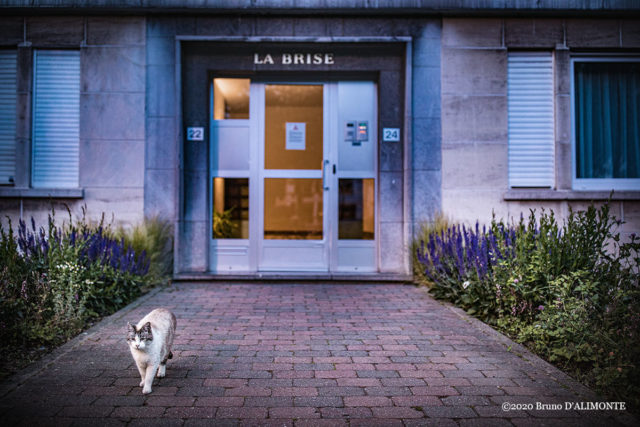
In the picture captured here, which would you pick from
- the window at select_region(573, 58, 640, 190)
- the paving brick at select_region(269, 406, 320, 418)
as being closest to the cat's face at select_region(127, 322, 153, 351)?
the paving brick at select_region(269, 406, 320, 418)

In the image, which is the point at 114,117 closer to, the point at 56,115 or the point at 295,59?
the point at 56,115

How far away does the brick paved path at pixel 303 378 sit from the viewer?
265cm

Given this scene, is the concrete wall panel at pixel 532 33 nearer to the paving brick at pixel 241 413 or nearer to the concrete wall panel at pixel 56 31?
the concrete wall panel at pixel 56 31

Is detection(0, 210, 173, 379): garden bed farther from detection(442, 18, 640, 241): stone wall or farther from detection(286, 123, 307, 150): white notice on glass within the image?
detection(442, 18, 640, 241): stone wall

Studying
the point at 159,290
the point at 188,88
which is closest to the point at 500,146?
the point at 188,88

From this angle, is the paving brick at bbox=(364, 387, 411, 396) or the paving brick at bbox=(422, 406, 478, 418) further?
the paving brick at bbox=(364, 387, 411, 396)

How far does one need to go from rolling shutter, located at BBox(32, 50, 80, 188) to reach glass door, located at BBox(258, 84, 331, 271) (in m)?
2.93

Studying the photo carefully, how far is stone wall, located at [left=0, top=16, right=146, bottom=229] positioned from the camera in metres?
7.14

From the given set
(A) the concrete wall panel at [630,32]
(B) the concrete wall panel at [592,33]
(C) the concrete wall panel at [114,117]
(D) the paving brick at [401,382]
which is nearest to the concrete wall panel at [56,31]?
(C) the concrete wall panel at [114,117]

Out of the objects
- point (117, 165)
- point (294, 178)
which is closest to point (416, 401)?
point (294, 178)

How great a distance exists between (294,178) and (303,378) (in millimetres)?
4614

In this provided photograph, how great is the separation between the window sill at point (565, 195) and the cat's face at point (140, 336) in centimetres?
588

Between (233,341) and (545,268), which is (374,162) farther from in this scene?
(233,341)

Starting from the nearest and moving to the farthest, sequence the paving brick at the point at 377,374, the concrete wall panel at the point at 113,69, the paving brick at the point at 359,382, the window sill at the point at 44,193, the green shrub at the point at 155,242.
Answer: the paving brick at the point at 359,382 → the paving brick at the point at 377,374 → the green shrub at the point at 155,242 → the window sill at the point at 44,193 → the concrete wall panel at the point at 113,69
